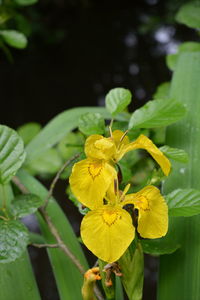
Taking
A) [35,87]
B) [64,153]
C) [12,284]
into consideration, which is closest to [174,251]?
[12,284]

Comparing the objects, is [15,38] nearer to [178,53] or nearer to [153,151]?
[178,53]

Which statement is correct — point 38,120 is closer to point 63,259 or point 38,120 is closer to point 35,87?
point 35,87

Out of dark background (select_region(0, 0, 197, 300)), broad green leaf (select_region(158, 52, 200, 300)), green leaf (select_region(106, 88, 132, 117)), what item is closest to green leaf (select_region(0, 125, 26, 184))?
green leaf (select_region(106, 88, 132, 117))

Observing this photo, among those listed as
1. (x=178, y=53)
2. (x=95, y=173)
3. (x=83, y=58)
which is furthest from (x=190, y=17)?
(x=83, y=58)

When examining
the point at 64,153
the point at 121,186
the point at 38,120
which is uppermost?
the point at 121,186

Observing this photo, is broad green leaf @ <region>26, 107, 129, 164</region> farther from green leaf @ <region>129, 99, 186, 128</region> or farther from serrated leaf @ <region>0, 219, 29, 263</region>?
serrated leaf @ <region>0, 219, 29, 263</region>

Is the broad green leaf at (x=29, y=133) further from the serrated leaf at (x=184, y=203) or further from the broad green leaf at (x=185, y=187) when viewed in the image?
the serrated leaf at (x=184, y=203)

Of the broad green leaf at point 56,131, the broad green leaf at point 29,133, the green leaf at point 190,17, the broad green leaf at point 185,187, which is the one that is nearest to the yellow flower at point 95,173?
the broad green leaf at point 185,187
